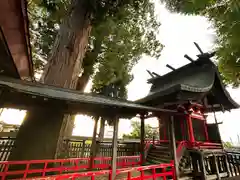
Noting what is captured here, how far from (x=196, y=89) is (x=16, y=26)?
714 centimetres

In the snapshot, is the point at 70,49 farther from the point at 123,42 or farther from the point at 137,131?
the point at 137,131

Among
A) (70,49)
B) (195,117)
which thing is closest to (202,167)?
(195,117)

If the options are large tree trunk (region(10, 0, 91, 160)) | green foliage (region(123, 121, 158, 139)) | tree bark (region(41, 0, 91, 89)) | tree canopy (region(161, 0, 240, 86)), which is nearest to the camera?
tree canopy (region(161, 0, 240, 86))

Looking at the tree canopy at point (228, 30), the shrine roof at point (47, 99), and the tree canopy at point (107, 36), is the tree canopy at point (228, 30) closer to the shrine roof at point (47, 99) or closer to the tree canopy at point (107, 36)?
the shrine roof at point (47, 99)

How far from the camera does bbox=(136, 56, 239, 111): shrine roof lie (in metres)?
6.58

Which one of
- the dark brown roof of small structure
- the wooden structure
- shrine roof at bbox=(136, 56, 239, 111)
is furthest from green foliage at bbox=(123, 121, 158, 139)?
the dark brown roof of small structure

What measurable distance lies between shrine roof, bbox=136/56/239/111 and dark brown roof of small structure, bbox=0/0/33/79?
5917 millimetres

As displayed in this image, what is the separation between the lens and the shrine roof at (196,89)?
6583 mm

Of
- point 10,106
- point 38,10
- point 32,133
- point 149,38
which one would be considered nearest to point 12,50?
point 10,106

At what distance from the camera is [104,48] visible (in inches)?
344

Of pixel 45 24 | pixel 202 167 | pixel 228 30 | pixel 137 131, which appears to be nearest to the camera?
pixel 228 30

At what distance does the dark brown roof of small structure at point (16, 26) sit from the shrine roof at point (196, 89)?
5917mm

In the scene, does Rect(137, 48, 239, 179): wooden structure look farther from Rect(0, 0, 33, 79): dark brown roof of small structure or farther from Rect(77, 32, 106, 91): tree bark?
Rect(0, 0, 33, 79): dark brown roof of small structure

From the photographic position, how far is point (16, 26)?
220 centimetres
